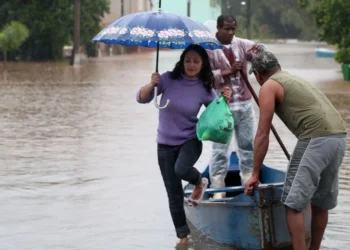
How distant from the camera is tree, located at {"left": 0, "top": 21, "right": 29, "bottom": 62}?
45469mm

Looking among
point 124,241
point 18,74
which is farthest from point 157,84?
point 18,74

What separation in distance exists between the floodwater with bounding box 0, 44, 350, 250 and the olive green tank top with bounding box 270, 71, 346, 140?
1.55 metres

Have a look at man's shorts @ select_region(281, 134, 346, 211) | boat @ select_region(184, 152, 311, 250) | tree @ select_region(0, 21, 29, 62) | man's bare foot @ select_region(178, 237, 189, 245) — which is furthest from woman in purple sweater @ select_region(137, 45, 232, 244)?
tree @ select_region(0, 21, 29, 62)

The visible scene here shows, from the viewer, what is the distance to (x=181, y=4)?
323ft

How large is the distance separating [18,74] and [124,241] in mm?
27842

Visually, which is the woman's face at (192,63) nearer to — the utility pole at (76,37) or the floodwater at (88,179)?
the floodwater at (88,179)

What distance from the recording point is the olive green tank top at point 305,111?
20.3 ft

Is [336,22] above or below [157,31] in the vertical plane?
below

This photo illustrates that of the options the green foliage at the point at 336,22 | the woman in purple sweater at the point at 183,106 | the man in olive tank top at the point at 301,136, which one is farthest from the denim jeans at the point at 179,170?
the green foliage at the point at 336,22

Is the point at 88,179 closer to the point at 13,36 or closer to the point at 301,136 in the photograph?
the point at 301,136

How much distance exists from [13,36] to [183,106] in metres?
39.5

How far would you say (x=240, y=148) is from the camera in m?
8.32

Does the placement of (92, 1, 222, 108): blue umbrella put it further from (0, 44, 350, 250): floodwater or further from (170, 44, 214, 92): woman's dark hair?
(0, 44, 350, 250): floodwater

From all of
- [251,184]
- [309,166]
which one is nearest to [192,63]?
[251,184]
